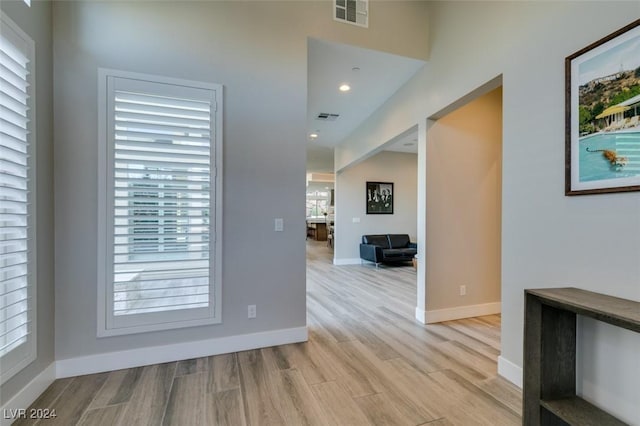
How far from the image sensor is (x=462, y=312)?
349 cm

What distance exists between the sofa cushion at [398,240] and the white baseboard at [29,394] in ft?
21.3

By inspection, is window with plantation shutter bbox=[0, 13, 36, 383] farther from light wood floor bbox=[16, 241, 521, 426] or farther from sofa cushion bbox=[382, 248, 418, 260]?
sofa cushion bbox=[382, 248, 418, 260]

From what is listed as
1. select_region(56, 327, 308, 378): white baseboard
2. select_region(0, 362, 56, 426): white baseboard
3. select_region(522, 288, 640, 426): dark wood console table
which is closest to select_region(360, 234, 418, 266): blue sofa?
select_region(56, 327, 308, 378): white baseboard

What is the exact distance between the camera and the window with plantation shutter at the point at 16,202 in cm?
164

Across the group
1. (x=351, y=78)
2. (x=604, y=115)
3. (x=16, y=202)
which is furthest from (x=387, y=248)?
(x=16, y=202)

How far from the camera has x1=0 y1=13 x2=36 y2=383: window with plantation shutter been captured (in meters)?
1.64

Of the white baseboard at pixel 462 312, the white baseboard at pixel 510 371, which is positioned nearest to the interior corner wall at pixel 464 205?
the white baseboard at pixel 462 312

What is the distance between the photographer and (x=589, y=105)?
65.6 inches

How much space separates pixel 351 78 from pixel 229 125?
1.98m

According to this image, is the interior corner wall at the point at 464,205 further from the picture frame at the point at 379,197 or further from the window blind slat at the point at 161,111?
the picture frame at the point at 379,197

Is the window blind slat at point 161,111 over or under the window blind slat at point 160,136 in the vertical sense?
over

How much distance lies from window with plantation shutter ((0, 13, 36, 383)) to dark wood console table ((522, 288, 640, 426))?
309cm

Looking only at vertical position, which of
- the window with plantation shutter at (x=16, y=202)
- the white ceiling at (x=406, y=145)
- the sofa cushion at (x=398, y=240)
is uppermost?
the white ceiling at (x=406, y=145)

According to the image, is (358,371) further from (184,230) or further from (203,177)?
(203,177)
